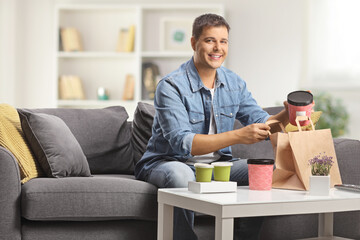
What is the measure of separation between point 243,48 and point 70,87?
1767mm

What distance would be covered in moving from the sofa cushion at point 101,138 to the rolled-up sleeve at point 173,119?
1.97ft

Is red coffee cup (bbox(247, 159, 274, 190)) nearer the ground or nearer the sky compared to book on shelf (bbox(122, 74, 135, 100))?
nearer the ground

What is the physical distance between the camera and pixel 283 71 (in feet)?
18.9

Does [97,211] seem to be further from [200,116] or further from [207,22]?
[207,22]

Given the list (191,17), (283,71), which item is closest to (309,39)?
(283,71)

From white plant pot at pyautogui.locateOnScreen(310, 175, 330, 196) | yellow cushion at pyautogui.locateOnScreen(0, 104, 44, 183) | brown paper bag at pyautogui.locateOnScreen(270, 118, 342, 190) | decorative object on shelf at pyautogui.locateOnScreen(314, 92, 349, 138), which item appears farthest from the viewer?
decorative object on shelf at pyautogui.locateOnScreen(314, 92, 349, 138)

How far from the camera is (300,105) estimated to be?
2.10 meters

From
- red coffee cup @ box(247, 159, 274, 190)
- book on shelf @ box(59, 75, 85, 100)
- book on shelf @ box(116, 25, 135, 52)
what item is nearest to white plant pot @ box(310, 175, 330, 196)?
red coffee cup @ box(247, 159, 274, 190)

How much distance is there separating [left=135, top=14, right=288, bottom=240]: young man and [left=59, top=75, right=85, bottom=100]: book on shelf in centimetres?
344

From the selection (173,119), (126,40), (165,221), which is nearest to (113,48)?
(126,40)

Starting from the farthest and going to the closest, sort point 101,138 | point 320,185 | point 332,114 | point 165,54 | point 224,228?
1. point 165,54
2. point 332,114
3. point 101,138
4. point 320,185
5. point 224,228

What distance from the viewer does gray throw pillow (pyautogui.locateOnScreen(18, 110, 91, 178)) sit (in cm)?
248

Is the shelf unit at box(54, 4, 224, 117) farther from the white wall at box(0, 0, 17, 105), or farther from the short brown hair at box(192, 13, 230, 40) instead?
the short brown hair at box(192, 13, 230, 40)

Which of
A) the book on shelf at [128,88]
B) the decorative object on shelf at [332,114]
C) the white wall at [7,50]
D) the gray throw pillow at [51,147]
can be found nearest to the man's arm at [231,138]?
the gray throw pillow at [51,147]
